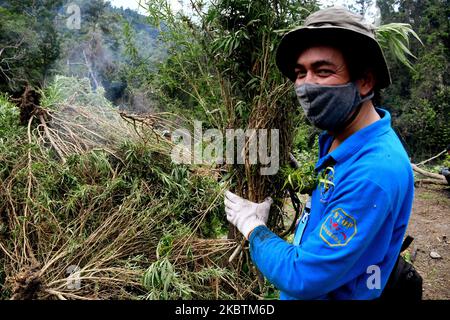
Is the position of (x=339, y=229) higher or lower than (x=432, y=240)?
higher

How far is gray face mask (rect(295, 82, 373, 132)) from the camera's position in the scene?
142 centimetres

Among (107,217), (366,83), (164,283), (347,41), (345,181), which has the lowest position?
(164,283)

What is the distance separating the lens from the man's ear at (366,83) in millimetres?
1451

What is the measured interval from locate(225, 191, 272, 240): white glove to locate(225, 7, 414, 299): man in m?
0.16

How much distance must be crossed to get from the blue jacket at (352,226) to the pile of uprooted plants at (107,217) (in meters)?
0.84

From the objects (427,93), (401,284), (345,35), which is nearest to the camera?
(345,35)

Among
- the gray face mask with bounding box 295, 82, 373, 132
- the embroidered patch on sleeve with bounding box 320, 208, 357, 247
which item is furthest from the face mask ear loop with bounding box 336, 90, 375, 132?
the embroidered patch on sleeve with bounding box 320, 208, 357, 247

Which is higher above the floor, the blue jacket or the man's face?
the man's face

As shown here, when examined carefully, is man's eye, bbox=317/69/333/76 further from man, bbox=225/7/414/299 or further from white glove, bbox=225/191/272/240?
white glove, bbox=225/191/272/240

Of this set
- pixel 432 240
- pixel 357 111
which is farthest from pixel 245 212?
pixel 432 240

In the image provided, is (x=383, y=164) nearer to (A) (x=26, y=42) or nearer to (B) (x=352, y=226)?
(B) (x=352, y=226)

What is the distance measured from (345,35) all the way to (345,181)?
57 centimetres

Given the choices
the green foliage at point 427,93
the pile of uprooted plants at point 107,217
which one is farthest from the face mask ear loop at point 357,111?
the green foliage at point 427,93

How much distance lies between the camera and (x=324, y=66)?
1.42m
